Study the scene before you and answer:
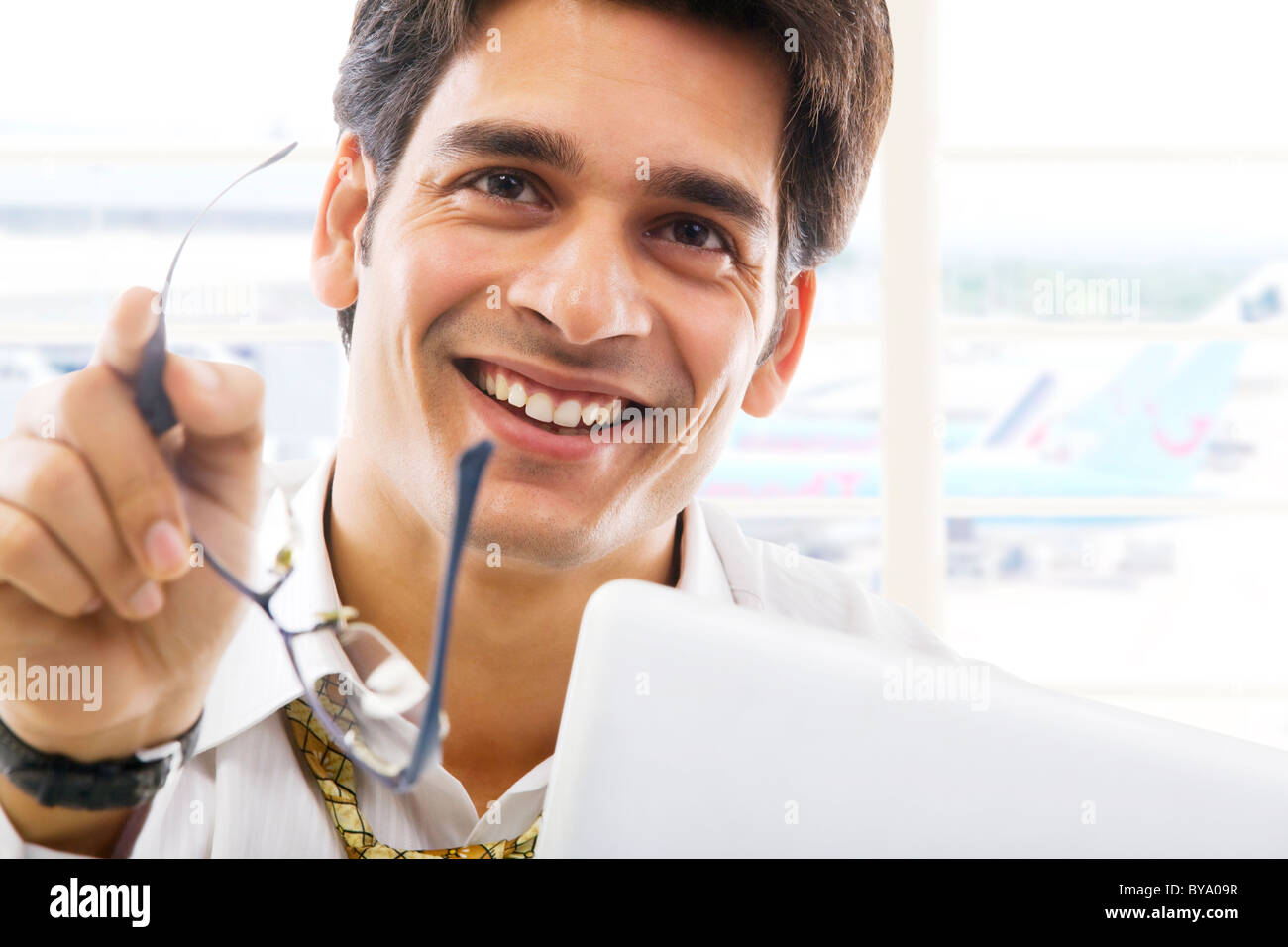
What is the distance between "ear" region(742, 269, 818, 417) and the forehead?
20 centimetres

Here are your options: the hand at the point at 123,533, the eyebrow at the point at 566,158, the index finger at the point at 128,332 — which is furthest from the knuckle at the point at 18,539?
the eyebrow at the point at 566,158

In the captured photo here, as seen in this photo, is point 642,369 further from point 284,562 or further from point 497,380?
point 284,562

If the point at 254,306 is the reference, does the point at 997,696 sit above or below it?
below

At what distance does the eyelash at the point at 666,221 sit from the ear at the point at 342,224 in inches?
5.8

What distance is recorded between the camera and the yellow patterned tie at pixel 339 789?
76cm

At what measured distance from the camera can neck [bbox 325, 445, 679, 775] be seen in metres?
0.95

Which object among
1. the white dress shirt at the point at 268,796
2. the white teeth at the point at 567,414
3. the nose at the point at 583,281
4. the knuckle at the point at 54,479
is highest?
the nose at the point at 583,281

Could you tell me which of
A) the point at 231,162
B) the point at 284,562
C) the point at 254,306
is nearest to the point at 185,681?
the point at 284,562

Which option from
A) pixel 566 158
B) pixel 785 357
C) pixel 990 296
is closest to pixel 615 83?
pixel 566 158

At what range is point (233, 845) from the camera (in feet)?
2.61

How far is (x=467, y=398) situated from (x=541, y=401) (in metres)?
0.06

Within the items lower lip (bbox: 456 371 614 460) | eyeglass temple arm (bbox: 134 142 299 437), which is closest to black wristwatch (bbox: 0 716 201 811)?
eyeglass temple arm (bbox: 134 142 299 437)

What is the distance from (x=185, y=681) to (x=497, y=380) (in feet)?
1.04

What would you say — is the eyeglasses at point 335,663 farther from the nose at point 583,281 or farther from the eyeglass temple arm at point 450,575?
the nose at point 583,281
